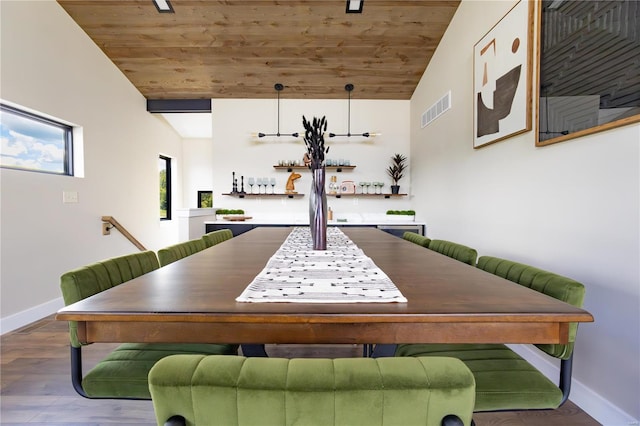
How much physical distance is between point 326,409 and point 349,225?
4006mm

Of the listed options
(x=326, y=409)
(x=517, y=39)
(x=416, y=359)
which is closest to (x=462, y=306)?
(x=416, y=359)

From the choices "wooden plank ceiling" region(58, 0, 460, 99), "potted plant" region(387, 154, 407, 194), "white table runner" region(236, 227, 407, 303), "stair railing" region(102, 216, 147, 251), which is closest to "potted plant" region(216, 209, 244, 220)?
"stair railing" region(102, 216, 147, 251)

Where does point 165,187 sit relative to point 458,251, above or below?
above

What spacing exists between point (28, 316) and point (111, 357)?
246 centimetres

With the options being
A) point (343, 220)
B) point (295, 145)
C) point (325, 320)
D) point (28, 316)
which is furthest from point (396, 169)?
point (28, 316)

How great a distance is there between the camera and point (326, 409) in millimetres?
423

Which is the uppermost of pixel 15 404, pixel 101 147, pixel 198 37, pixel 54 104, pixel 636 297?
pixel 198 37

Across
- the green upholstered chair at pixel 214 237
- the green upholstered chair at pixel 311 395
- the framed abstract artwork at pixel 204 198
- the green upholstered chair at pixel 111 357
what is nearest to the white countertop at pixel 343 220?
the green upholstered chair at pixel 214 237

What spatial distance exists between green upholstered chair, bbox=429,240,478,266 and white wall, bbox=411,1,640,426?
0.60 m

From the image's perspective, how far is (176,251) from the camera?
1802 millimetres

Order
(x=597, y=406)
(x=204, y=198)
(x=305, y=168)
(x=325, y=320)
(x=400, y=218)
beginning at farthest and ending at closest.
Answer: (x=204, y=198)
(x=305, y=168)
(x=400, y=218)
(x=597, y=406)
(x=325, y=320)

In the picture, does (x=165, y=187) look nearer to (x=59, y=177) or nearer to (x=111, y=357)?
(x=59, y=177)

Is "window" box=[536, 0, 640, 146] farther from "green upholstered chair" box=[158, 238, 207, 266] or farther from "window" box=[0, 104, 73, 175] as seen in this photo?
"window" box=[0, 104, 73, 175]

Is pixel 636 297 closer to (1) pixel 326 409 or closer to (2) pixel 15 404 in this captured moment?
(1) pixel 326 409
